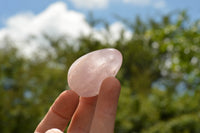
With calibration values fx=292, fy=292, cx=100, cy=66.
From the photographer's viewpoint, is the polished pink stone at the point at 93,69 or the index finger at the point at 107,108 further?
the polished pink stone at the point at 93,69

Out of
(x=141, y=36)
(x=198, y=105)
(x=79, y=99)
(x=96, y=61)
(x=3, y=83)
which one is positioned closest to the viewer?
(x=96, y=61)

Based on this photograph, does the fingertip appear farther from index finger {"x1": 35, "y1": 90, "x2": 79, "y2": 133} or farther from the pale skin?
index finger {"x1": 35, "y1": 90, "x2": 79, "y2": 133}

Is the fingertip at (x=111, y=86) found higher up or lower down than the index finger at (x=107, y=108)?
higher up

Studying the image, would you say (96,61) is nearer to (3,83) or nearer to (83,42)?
(3,83)

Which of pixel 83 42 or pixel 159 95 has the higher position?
pixel 83 42

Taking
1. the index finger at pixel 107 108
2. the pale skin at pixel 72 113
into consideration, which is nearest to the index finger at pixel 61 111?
the pale skin at pixel 72 113

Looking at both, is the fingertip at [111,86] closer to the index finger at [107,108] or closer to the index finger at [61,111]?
the index finger at [107,108]

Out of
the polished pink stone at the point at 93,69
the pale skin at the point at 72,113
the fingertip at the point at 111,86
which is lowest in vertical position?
the pale skin at the point at 72,113

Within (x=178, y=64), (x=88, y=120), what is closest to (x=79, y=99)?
(x=88, y=120)
